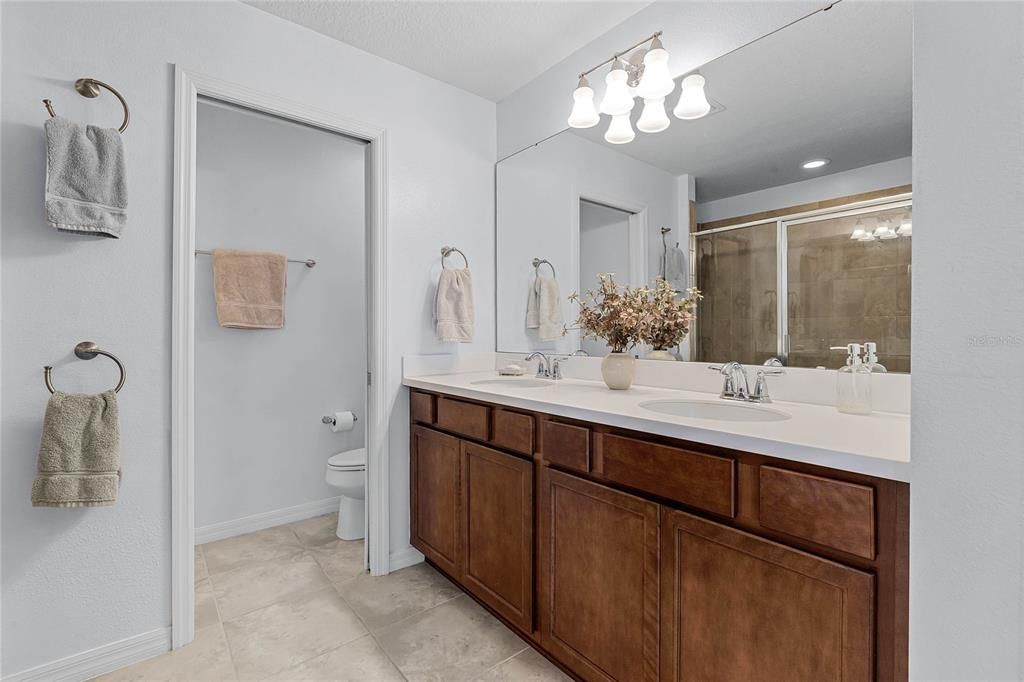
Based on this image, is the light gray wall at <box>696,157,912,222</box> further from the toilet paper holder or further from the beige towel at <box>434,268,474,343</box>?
the toilet paper holder

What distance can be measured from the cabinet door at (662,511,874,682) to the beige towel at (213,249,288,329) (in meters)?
2.39

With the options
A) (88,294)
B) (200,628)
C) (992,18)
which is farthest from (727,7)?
(200,628)

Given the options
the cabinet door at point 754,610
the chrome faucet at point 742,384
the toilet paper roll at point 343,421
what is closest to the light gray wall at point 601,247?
the chrome faucet at point 742,384

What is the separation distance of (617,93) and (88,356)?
2128 mm

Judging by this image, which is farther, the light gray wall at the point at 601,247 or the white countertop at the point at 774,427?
the light gray wall at the point at 601,247

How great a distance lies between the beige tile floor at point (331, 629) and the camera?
5.07 feet

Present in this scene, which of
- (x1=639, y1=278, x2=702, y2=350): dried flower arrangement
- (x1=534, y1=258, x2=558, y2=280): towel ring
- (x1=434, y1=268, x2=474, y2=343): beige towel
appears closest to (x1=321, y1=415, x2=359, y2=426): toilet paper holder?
(x1=434, y1=268, x2=474, y2=343): beige towel

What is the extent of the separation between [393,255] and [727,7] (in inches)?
64.6

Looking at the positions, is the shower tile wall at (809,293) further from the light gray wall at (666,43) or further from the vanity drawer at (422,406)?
the vanity drawer at (422,406)

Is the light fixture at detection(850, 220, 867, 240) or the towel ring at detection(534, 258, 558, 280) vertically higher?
the towel ring at detection(534, 258, 558, 280)

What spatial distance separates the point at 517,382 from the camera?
229 centimetres

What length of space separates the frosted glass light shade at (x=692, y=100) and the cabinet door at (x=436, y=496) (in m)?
1.56

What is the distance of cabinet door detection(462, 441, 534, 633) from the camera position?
1.58 meters

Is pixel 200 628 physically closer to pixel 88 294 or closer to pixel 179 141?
pixel 88 294
